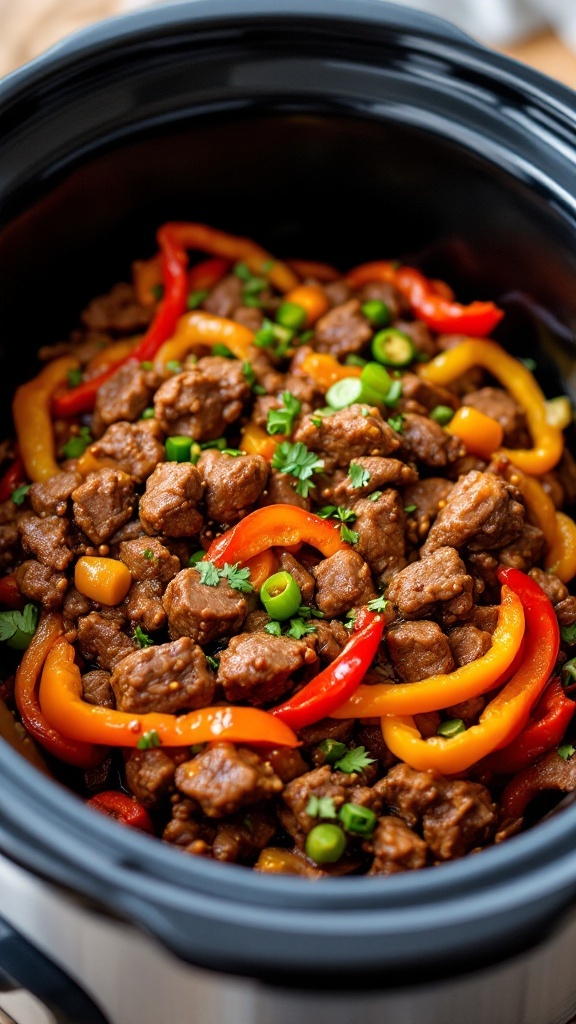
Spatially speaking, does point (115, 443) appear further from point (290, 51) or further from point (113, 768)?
point (290, 51)

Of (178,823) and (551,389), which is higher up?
(551,389)

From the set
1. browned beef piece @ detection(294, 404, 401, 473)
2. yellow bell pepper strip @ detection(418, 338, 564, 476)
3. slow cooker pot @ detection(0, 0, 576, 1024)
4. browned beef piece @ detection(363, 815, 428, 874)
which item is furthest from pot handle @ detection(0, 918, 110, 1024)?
yellow bell pepper strip @ detection(418, 338, 564, 476)

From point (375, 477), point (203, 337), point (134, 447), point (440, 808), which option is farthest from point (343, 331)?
point (440, 808)

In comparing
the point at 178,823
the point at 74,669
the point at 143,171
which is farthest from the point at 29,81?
the point at 178,823

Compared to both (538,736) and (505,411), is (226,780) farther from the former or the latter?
(505,411)

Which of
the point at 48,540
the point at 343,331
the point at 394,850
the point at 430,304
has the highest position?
the point at 430,304

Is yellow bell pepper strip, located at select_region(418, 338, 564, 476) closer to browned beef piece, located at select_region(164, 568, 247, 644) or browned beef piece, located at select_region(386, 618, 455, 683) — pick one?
browned beef piece, located at select_region(386, 618, 455, 683)

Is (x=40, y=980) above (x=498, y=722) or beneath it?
beneath
